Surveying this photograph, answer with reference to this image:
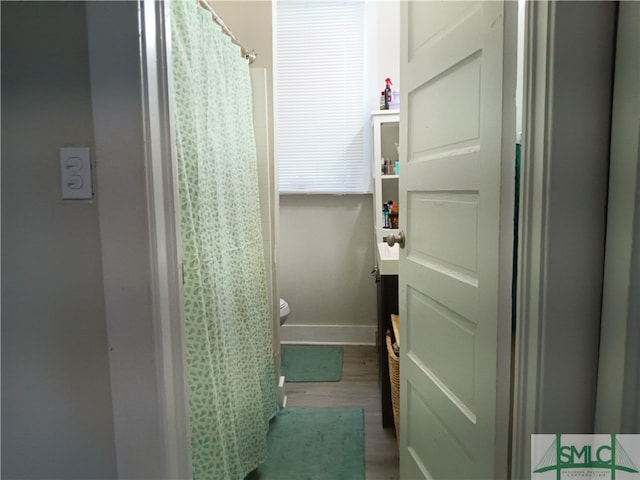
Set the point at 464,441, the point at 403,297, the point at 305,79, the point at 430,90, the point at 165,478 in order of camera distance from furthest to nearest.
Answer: the point at 305,79 → the point at 403,297 → the point at 430,90 → the point at 464,441 → the point at 165,478

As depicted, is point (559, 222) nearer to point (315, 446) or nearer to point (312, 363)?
point (315, 446)

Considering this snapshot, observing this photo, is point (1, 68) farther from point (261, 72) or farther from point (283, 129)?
point (283, 129)

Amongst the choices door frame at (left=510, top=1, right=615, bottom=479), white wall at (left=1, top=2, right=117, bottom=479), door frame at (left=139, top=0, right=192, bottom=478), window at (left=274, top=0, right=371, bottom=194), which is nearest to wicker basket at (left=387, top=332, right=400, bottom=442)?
door frame at (left=510, top=1, right=615, bottom=479)

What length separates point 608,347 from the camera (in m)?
0.74

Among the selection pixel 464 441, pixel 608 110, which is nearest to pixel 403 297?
pixel 464 441

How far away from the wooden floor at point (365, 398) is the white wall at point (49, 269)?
48.0 inches

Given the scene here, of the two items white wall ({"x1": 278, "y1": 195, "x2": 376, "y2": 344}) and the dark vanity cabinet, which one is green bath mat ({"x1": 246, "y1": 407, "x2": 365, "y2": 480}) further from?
white wall ({"x1": 278, "y1": 195, "x2": 376, "y2": 344})

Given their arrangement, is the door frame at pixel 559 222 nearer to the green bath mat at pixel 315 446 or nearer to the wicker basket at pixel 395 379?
the wicker basket at pixel 395 379

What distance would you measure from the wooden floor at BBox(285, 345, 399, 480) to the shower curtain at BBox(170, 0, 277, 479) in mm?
469

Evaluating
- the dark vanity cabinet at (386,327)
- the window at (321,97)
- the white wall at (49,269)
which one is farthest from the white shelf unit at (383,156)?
the white wall at (49,269)

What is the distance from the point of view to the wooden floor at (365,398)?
1712 mm

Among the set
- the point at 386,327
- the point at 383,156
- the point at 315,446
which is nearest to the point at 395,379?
the point at 386,327

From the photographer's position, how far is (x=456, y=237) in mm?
1093

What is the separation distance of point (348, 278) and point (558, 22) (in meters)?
2.41
